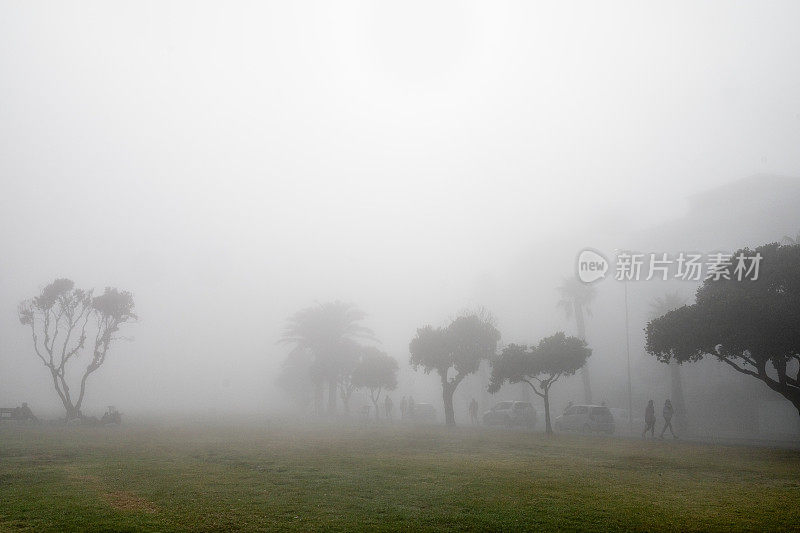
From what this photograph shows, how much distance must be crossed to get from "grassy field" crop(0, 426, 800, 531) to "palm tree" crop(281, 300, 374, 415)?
3921 centimetres

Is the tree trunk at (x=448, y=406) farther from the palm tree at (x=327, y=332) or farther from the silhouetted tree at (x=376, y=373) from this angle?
the palm tree at (x=327, y=332)

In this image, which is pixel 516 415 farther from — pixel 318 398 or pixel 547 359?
pixel 318 398

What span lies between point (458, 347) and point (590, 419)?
11209 mm

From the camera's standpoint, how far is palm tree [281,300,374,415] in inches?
2376

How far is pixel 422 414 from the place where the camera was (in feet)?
164

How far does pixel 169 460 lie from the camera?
56.4 feet

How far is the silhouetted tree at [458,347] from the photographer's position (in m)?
39.6

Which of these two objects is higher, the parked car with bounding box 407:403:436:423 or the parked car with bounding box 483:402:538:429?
the parked car with bounding box 483:402:538:429

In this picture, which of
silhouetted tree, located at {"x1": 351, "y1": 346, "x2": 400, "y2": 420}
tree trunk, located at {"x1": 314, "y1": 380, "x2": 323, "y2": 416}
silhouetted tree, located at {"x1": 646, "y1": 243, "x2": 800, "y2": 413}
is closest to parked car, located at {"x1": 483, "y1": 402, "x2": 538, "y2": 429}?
silhouetted tree, located at {"x1": 351, "y1": 346, "x2": 400, "y2": 420}

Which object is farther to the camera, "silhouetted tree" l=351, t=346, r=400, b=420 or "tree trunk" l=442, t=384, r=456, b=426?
"silhouetted tree" l=351, t=346, r=400, b=420

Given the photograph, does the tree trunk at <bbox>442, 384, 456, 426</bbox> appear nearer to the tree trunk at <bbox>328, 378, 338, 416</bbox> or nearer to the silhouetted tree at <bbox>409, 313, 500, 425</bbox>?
the silhouetted tree at <bbox>409, 313, 500, 425</bbox>

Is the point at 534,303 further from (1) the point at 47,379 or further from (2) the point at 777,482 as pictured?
(1) the point at 47,379

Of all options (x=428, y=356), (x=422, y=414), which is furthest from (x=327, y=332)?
(x=428, y=356)

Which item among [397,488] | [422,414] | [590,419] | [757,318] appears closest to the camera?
[397,488]
